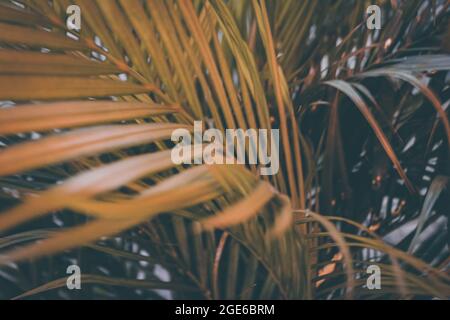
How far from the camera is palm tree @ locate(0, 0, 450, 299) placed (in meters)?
0.22

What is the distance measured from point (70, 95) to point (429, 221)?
414 mm

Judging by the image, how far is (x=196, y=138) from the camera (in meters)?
0.35

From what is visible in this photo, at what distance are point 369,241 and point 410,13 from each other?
29cm

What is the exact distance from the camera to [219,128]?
388 millimetres

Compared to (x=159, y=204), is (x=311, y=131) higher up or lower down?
higher up

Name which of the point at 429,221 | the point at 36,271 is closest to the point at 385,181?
the point at 429,221

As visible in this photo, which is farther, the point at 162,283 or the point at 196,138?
the point at 162,283

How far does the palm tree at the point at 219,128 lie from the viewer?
8.8 inches

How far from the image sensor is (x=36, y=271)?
600mm

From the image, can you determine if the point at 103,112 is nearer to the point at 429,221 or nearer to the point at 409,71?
the point at 409,71
